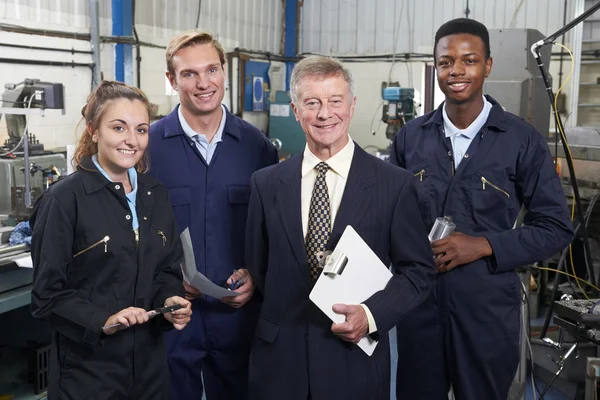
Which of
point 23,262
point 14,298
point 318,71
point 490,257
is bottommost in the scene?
point 14,298

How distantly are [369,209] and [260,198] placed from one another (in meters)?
0.28

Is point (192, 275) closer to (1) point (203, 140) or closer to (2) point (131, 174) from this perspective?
(2) point (131, 174)

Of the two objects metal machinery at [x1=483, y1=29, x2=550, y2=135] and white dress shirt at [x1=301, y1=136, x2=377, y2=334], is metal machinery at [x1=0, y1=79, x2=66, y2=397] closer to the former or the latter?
white dress shirt at [x1=301, y1=136, x2=377, y2=334]

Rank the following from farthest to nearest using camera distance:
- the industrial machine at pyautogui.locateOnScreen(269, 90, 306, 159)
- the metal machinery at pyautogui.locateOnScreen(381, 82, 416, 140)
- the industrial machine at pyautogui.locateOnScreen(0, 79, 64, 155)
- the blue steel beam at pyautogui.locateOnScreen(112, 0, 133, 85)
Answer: the industrial machine at pyautogui.locateOnScreen(269, 90, 306, 159) < the metal machinery at pyautogui.locateOnScreen(381, 82, 416, 140) < the blue steel beam at pyautogui.locateOnScreen(112, 0, 133, 85) < the industrial machine at pyautogui.locateOnScreen(0, 79, 64, 155)

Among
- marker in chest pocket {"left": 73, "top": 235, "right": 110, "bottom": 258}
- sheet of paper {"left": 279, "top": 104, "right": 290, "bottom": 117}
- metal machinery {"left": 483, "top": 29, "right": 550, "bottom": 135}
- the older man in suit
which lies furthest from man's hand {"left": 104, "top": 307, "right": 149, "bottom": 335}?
sheet of paper {"left": 279, "top": 104, "right": 290, "bottom": 117}

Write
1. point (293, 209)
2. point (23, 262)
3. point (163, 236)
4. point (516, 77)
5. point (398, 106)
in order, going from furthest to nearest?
point (398, 106) → point (516, 77) → point (23, 262) → point (163, 236) → point (293, 209)

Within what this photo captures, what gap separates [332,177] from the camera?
155 centimetres

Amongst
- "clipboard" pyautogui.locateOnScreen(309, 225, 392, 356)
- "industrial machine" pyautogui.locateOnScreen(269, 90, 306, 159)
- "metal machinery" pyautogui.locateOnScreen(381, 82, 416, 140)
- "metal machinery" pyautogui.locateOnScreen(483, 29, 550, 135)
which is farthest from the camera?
"industrial machine" pyautogui.locateOnScreen(269, 90, 306, 159)

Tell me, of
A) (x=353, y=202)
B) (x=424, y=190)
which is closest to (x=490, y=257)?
(x=424, y=190)

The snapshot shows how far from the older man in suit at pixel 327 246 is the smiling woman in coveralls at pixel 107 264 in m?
0.28

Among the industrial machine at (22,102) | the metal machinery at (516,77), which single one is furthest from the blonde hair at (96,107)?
the metal machinery at (516,77)

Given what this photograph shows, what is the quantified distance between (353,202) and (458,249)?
1.28 ft

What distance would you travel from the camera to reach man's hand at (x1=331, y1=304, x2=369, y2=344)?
4.63 feet

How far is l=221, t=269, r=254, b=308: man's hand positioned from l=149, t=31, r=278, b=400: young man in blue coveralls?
0.04 metres
